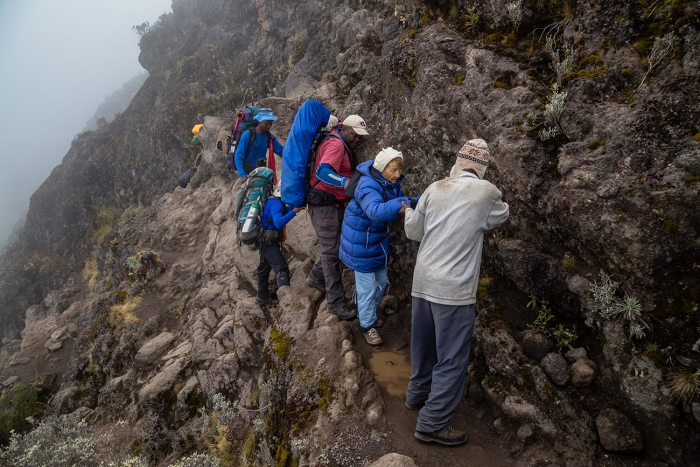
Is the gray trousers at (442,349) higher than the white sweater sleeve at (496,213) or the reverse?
the reverse

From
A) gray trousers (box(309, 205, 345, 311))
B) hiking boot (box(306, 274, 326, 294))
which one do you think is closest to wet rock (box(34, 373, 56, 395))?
hiking boot (box(306, 274, 326, 294))

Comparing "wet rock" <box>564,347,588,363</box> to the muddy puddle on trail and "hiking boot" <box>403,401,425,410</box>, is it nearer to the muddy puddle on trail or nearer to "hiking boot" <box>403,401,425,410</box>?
"hiking boot" <box>403,401,425,410</box>

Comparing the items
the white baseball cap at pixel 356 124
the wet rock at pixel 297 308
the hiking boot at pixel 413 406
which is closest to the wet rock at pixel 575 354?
the hiking boot at pixel 413 406

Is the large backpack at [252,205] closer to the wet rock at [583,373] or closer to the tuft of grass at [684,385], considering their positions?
the wet rock at [583,373]

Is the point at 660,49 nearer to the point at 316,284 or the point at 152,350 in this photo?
the point at 316,284

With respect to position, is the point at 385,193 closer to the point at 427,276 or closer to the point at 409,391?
the point at 427,276

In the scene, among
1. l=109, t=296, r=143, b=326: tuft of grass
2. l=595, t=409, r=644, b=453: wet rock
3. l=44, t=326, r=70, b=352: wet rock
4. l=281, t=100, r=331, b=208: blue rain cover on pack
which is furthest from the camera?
l=44, t=326, r=70, b=352: wet rock

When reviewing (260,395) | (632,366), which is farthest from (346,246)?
(632,366)

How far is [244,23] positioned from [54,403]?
20422 millimetres

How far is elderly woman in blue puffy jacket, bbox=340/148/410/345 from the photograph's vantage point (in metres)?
4.44

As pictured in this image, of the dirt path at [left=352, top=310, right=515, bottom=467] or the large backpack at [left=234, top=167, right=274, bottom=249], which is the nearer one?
the dirt path at [left=352, top=310, right=515, bottom=467]

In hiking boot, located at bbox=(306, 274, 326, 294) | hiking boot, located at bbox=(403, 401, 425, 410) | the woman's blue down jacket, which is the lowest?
hiking boot, located at bbox=(403, 401, 425, 410)

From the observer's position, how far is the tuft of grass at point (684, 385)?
10.1 ft

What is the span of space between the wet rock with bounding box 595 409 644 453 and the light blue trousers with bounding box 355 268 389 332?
9.32ft
